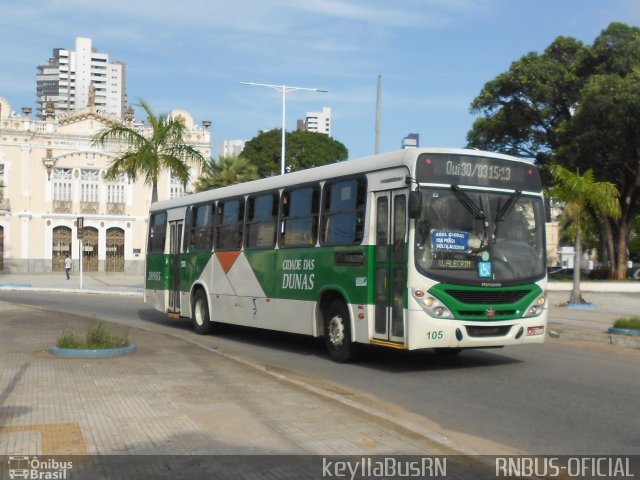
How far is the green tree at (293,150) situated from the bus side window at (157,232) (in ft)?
158

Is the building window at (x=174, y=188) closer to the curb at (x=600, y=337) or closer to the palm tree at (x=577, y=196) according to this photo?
the palm tree at (x=577, y=196)

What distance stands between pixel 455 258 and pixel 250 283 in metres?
5.54

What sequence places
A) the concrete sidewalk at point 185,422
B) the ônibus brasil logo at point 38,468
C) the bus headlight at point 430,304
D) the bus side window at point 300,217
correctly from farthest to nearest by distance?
the bus side window at point 300,217
the bus headlight at point 430,304
the concrete sidewalk at point 185,422
the ônibus brasil logo at point 38,468

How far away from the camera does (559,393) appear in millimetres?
10305

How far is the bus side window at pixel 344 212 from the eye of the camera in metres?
12.6

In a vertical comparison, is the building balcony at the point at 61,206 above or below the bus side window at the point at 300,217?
above

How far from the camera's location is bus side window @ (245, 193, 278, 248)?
49.7ft

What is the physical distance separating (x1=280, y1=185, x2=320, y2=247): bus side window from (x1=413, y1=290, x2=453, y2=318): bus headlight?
9.58 feet

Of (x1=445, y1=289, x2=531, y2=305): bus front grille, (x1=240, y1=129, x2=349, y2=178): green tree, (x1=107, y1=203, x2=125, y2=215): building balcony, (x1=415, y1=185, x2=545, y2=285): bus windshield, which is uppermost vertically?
(x1=240, y1=129, x2=349, y2=178): green tree

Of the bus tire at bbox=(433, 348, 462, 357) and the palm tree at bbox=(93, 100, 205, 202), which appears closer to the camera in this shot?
the bus tire at bbox=(433, 348, 462, 357)

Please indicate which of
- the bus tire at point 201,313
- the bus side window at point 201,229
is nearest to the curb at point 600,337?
the bus tire at point 201,313

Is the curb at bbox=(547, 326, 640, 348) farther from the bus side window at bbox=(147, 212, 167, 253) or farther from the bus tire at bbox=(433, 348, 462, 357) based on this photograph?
the bus side window at bbox=(147, 212, 167, 253)

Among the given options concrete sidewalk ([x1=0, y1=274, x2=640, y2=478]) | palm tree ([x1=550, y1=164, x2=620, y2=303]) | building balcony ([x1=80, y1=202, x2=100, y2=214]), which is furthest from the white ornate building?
concrete sidewalk ([x1=0, y1=274, x2=640, y2=478])

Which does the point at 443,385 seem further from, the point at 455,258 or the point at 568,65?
the point at 568,65
